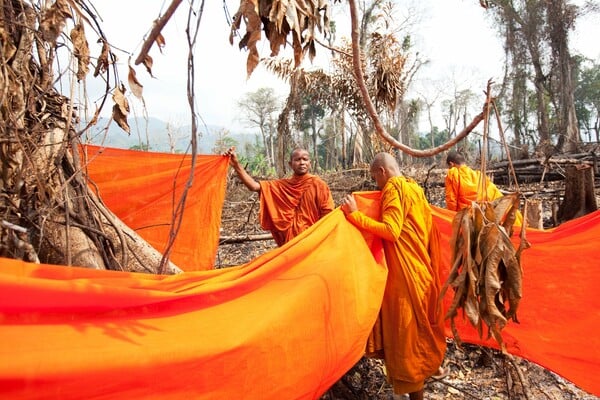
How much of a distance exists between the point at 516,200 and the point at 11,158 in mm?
2289

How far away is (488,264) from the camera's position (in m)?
1.83

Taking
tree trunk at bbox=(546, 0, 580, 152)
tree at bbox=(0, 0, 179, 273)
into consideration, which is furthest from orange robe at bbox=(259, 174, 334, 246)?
tree trunk at bbox=(546, 0, 580, 152)

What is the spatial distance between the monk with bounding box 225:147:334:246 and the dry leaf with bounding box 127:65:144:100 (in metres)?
2.01

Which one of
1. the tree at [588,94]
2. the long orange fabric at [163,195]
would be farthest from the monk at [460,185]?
the tree at [588,94]

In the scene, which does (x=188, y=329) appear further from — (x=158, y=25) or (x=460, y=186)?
(x=460, y=186)

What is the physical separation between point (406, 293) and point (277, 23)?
190 cm

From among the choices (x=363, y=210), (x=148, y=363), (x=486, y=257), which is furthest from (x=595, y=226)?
(x=148, y=363)

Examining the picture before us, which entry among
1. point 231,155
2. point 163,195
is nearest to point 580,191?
point 231,155

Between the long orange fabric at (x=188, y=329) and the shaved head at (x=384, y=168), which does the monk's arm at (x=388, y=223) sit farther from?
the long orange fabric at (x=188, y=329)

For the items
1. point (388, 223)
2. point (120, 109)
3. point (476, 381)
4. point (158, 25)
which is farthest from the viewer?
point (476, 381)

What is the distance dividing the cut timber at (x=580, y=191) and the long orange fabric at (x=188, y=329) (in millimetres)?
5270

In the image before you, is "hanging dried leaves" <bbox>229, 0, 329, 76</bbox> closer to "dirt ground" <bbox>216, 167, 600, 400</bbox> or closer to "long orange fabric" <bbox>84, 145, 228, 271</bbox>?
"dirt ground" <bbox>216, 167, 600, 400</bbox>

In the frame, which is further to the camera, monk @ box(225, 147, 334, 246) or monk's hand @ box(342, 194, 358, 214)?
monk @ box(225, 147, 334, 246)

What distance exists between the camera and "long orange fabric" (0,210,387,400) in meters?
1.24
